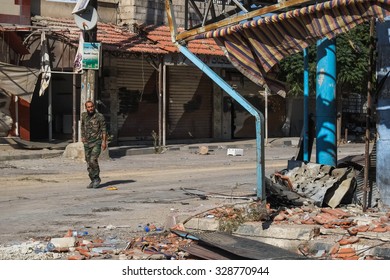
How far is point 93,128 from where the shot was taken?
45.4 ft

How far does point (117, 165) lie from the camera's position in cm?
1916

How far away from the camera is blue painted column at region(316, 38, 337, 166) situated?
12.0 metres

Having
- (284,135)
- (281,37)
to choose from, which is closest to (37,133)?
(284,135)

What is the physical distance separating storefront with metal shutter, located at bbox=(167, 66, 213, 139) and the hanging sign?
25.9 ft

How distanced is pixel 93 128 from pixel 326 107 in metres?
4.55

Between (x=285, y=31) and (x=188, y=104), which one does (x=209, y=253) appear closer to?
(x=285, y=31)

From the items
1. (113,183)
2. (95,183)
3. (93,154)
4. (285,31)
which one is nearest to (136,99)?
(113,183)

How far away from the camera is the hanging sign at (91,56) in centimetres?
1897

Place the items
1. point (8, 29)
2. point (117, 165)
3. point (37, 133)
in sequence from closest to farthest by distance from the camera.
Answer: point (117, 165) → point (8, 29) → point (37, 133)

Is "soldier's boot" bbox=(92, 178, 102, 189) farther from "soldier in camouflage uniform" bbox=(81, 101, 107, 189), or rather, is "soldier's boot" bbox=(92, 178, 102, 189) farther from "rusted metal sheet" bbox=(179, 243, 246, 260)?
"rusted metal sheet" bbox=(179, 243, 246, 260)

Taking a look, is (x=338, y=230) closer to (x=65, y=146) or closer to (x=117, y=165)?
(x=117, y=165)

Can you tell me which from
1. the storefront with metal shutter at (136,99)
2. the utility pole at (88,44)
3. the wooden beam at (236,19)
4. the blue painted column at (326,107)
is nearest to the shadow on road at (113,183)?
the utility pole at (88,44)

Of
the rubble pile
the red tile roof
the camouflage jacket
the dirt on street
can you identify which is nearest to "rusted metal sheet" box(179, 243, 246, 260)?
the rubble pile

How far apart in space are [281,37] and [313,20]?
56 cm
